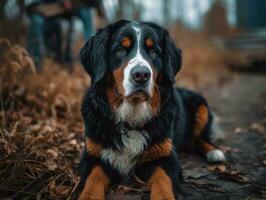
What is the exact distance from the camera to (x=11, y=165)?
12.0 feet

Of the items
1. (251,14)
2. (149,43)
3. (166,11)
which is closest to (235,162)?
(149,43)

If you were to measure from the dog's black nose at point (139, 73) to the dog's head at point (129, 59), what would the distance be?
0.03m

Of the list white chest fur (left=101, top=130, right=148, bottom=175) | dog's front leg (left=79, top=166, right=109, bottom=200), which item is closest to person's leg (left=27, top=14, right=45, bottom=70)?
white chest fur (left=101, top=130, right=148, bottom=175)

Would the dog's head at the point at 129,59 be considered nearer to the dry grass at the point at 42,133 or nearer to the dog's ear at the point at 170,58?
the dog's ear at the point at 170,58

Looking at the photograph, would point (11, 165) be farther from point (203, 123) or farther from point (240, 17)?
point (240, 17)

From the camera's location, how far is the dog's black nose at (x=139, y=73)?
3.41 meters

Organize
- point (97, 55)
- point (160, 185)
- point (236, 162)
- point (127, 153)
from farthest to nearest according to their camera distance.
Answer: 1. point (236, 162)
2. point (97, 55)
3. point (127, 153)
4. point (160, 185)

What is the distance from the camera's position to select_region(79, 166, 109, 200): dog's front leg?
10.6 feet

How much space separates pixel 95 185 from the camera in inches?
132

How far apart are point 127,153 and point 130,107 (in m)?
0.45

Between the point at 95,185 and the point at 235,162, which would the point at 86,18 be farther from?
the point at 95,185

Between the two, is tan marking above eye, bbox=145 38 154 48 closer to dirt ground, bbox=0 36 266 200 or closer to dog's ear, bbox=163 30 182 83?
dog's ear, bbox=163 30 182 83

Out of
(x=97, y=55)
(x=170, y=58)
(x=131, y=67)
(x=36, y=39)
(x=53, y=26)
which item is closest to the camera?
(x=131, y=67)

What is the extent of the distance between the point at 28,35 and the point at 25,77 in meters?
1.63
